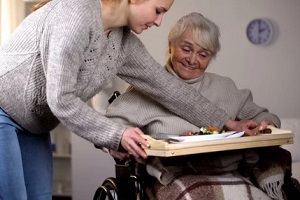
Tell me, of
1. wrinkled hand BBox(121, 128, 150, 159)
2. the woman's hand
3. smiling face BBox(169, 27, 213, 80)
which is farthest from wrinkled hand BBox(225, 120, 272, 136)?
wrinkled hand BBox(121, 128, 150, 159)

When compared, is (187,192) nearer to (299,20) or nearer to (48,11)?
(48,11)

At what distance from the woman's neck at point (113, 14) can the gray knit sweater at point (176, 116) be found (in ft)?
1.58

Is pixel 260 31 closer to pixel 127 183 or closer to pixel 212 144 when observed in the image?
pixel 127 183

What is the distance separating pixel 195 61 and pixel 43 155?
2.38 feet

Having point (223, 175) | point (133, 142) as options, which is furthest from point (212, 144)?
point (223, 175)

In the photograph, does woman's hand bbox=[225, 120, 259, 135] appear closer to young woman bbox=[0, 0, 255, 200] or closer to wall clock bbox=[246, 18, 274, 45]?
young woman bbox=[0, 0, 255, 200]

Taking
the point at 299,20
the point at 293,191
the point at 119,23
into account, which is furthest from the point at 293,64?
the point at 119,23

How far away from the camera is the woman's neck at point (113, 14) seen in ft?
4.87

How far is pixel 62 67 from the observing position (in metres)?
1.32

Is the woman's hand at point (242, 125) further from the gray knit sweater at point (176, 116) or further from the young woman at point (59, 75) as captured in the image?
the young woman at point (59, 75)

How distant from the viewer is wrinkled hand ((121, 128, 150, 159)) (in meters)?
1.41

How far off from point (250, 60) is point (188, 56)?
1.33m

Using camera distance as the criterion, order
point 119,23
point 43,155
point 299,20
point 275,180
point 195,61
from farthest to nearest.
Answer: point 299,20
point 195,61
point 275,180
point 43,155
point 119,23

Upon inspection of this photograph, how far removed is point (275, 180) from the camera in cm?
178
